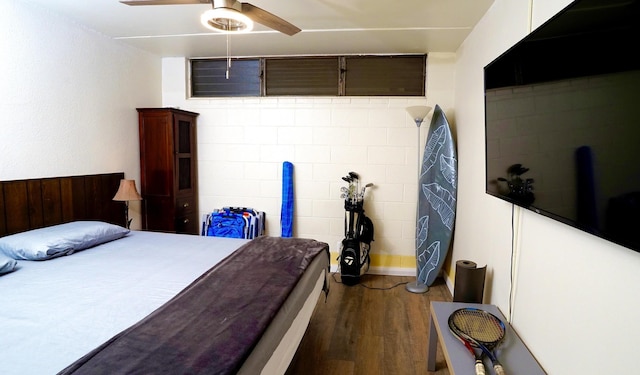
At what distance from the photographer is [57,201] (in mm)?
2609

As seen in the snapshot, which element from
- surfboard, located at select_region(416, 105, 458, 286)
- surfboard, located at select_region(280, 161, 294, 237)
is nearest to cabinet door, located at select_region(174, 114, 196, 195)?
surfboard, located at select_region(280, 161, 294, 237)

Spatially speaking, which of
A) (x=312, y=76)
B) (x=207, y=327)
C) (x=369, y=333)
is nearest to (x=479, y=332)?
(x=369, y=333)

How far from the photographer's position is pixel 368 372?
6.71 feet

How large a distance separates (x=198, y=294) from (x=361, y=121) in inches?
105

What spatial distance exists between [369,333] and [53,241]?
2301 millimetres

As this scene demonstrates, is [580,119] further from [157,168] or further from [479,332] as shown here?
[157,168]

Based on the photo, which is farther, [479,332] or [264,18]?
[264,18]

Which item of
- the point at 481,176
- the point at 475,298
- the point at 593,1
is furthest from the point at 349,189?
the point at 593,1

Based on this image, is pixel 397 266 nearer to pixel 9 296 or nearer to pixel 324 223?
pixel 324 223

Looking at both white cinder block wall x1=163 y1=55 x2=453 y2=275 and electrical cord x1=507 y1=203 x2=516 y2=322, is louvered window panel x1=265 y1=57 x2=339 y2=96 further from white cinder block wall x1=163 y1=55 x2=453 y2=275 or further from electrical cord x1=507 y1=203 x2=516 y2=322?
electrical cord x1=507 y1=203 x2=516 y2=322

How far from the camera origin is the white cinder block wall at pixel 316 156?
3605mm

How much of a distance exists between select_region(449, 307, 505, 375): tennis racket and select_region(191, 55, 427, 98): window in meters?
2.50

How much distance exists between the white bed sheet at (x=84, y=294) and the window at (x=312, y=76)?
2.08 m

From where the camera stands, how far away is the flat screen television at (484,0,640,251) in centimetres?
91
